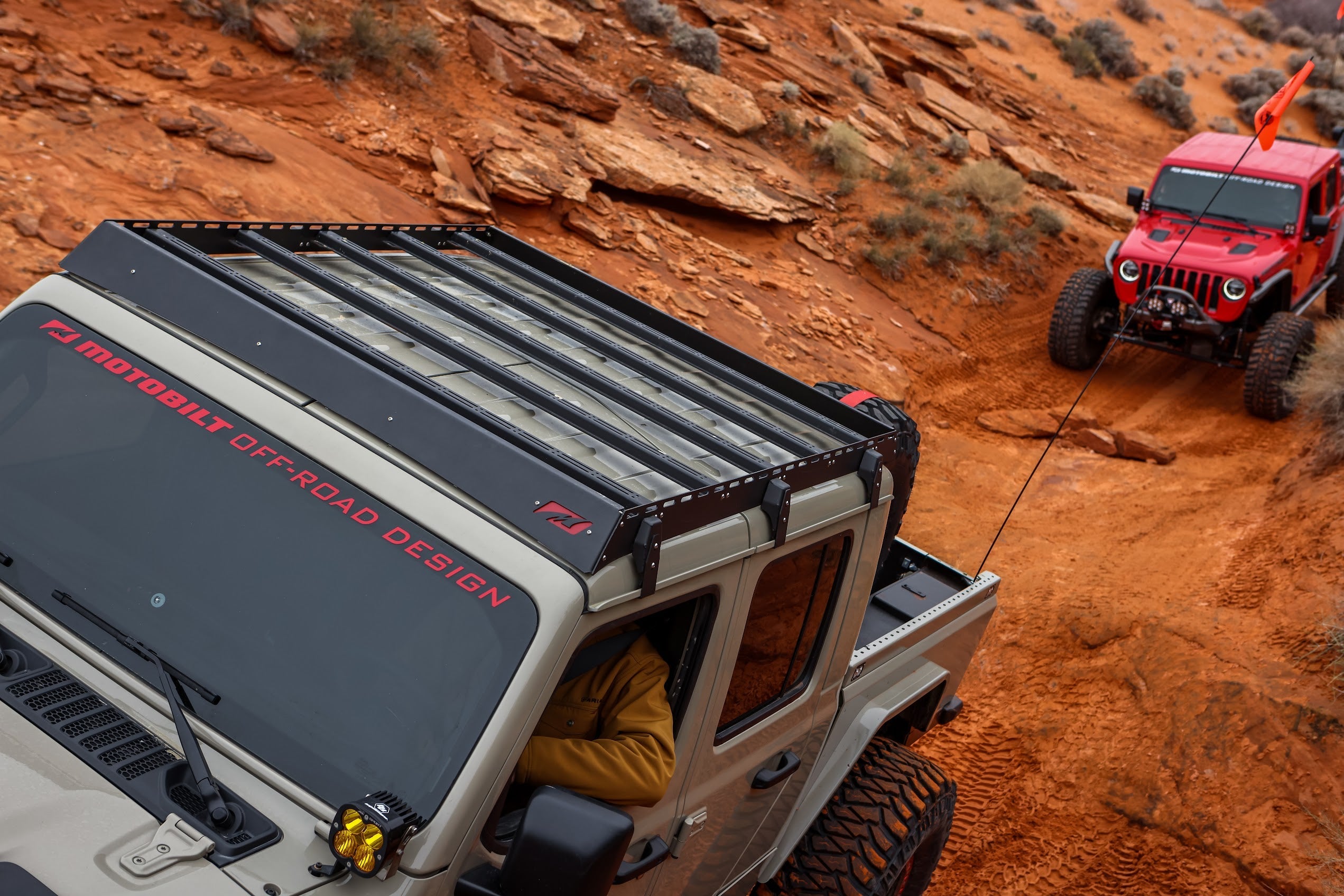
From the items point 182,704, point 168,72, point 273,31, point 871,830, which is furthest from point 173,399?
point 273,31

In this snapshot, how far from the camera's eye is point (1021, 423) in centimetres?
1122

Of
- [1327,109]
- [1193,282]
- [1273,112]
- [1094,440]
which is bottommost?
[1094,440]

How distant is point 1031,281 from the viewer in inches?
584

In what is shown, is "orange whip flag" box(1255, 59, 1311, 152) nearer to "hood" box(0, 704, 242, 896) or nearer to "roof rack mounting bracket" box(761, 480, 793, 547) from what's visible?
"roof rack mounting bracket" box(761, 480, 793, 547)

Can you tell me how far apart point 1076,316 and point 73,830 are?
11.5m

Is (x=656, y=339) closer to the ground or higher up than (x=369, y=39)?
higher up

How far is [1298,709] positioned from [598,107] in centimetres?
973

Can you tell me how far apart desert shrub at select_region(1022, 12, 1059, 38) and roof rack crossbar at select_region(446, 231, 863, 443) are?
84.8ft

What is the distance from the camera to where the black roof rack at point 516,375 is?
2.31 metres

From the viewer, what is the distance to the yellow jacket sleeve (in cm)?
233

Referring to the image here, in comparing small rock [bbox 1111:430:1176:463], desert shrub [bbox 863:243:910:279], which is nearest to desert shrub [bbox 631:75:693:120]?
desert shrub [bbox 863:243:910:279]

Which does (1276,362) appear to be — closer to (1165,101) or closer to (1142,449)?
(1142,449)

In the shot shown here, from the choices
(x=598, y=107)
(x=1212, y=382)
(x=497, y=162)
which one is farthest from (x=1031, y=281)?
(x=497, y=162)

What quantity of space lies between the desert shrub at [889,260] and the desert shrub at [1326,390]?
4.73 m
